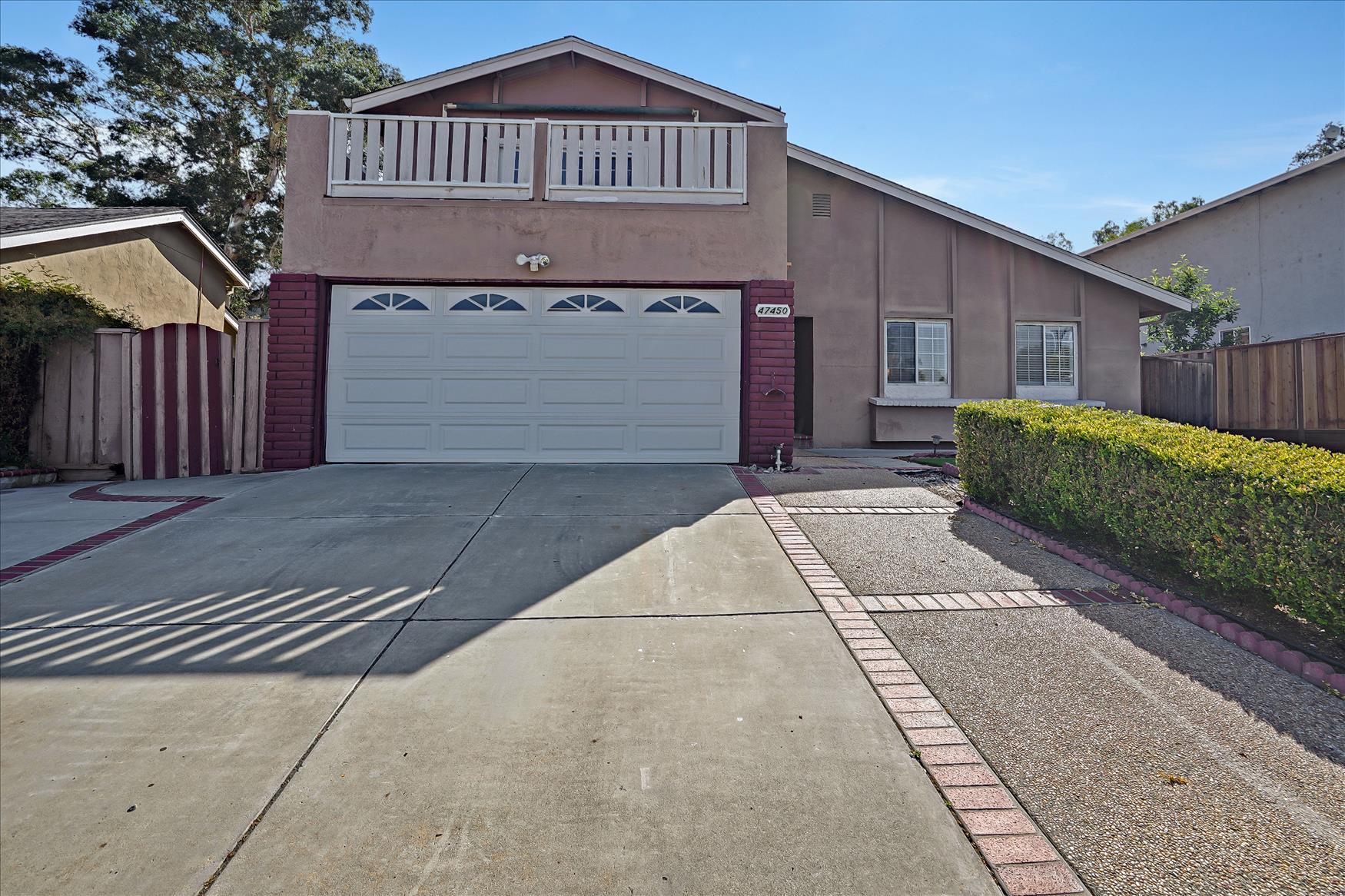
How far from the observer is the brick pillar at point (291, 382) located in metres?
8.26

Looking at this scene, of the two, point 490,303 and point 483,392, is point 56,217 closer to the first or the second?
point 490,303

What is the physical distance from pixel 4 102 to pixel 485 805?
3157 centimetres

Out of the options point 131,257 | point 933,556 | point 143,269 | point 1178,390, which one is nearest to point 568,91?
point 131,257

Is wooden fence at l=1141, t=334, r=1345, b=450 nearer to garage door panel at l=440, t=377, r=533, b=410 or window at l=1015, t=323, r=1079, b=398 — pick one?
window at l=1015, t=323, r=1079, b=398

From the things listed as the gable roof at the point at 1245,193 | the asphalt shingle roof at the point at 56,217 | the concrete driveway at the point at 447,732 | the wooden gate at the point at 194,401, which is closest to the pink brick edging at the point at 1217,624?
the concrete driveway at the point at 447,732

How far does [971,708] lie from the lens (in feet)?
9.04

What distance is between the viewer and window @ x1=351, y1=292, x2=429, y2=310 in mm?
8648

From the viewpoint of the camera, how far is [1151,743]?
2.52 m

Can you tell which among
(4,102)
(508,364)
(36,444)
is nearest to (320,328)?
(508,364)

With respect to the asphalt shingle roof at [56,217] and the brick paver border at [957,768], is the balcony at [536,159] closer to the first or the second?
the asphalt shingle roof at [56,217]

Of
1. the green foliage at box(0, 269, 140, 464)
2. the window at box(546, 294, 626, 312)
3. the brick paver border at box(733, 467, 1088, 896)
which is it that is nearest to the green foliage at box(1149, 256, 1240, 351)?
the window at box(546, 294, 626, 312)

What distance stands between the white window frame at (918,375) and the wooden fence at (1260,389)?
4.33 m

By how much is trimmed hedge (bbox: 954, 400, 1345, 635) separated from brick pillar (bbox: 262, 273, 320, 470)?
314 inches

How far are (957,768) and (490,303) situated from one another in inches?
310
